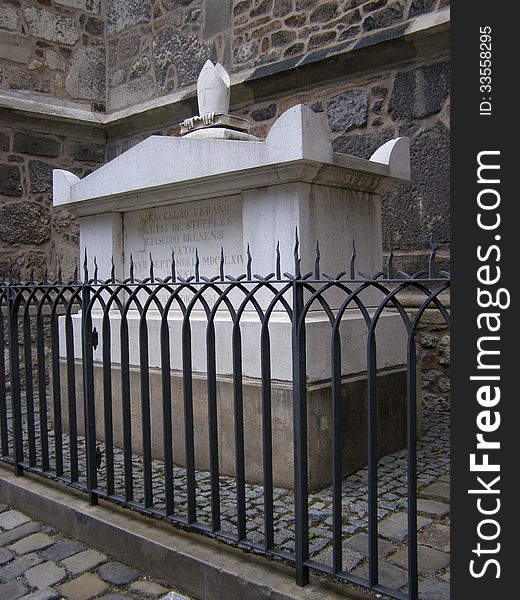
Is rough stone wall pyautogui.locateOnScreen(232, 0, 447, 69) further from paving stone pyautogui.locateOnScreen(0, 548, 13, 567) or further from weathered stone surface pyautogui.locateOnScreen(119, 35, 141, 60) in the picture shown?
paving stone pyautogui.locateOnScreen(0, 548, 13, 567)

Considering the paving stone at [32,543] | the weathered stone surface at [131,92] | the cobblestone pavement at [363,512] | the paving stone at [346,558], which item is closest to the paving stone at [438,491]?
the cobblestone pavement at [363,512]

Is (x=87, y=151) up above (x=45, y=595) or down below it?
above

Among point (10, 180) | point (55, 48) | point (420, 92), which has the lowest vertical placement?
point (10, 180)

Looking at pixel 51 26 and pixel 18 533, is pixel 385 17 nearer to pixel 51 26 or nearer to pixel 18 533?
pixel 51 26

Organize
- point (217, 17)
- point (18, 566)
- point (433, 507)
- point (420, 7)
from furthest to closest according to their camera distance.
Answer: point (217, 17) < point (420, 7) < point (433, 507) < point (18, 566)

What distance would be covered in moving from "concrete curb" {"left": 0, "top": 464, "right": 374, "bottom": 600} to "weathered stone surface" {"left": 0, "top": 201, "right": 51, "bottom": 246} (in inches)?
171

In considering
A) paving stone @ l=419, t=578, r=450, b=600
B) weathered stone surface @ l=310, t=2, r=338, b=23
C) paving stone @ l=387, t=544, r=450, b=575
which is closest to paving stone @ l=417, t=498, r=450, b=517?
paving stone @ l=387, t=544, r=450, b=575

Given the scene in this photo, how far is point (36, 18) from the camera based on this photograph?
7652 millimetres

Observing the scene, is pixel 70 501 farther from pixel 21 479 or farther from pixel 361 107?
pixel 361 107

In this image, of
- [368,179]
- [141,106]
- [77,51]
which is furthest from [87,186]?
[77,51]

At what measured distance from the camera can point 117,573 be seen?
2.77m

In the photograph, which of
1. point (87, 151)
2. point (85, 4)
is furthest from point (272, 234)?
point (85, 4)

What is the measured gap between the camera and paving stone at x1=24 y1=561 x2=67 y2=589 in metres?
2.70

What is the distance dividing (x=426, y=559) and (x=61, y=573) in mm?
1562
